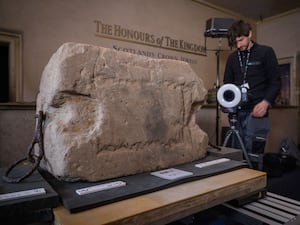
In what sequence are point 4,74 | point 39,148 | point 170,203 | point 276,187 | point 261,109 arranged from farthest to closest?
point 4,74, point 276,187, point 261,109, point 39,148, point 170,203

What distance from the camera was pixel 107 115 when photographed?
88cm

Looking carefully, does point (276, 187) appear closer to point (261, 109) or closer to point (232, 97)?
point (261, 109)

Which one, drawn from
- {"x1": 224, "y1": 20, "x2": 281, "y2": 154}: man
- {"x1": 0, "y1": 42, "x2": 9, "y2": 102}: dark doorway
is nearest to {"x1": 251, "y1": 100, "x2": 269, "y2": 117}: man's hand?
{"x1": 224, "y1": 20, "x2": 281, "y2": 154}: man

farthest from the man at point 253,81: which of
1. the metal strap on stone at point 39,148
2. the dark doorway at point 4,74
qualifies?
the dark doorway at point 4,74

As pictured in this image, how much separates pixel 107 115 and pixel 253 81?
3.93 feet

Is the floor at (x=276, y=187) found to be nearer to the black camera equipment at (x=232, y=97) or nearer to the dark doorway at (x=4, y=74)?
the black camera equipment at (x=232, y=97)

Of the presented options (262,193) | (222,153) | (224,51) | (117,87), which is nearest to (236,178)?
(262,193)

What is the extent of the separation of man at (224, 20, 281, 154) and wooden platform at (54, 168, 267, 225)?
0.73 metres

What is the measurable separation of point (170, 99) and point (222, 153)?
1.36ft

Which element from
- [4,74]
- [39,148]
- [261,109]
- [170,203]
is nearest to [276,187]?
[261,109]

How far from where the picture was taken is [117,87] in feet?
3.07

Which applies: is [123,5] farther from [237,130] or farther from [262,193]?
[262,193]

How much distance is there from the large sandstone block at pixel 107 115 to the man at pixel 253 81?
71 centimetres

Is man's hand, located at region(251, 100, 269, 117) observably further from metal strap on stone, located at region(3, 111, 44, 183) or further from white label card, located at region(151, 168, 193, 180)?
metal strap on stone, located at region(3, 111, 44, 183)
